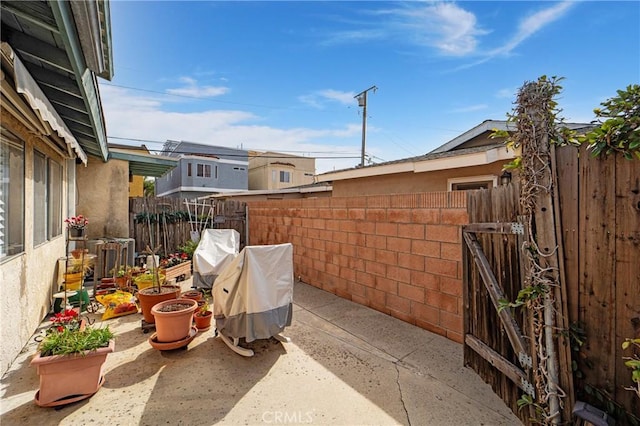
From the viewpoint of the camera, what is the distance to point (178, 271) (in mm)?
6109

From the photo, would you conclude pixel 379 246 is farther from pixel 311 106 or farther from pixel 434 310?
pixel 311 106

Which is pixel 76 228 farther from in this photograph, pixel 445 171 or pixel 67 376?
pixel 445 171

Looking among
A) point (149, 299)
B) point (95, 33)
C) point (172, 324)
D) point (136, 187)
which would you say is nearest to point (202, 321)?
point (172, 324)

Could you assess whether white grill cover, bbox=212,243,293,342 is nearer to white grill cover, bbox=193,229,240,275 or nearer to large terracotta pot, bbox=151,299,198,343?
large terracotta pot, bbox=151,299,198,343

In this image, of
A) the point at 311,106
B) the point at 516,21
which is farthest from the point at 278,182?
the point at 516,21

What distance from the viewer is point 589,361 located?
1613mm

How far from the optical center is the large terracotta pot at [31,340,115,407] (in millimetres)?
2230

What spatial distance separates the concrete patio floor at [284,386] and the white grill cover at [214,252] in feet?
5.09

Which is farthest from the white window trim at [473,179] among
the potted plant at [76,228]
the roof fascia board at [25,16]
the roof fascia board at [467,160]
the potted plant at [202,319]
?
Answer: the potted plant at [76,228]

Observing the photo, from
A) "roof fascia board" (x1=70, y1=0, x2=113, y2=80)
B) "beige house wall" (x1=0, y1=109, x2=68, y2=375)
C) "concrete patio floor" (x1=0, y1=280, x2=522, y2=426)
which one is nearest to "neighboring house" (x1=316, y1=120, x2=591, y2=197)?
"concrete patio floor" (x1=0, y1=280, x2=522, y2=426)

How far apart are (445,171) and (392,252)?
2.70m

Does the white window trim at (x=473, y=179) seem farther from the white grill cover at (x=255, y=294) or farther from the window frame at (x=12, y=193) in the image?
the window frame at (x=12, y=193)

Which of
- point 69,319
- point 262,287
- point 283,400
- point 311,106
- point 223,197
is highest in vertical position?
point 311,106

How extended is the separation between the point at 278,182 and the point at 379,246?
23188mm
